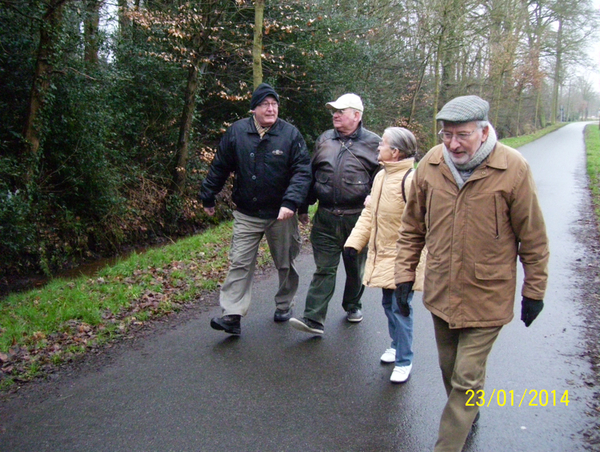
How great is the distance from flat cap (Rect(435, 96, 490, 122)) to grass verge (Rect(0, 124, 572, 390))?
371cm

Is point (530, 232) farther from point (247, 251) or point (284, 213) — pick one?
point (247, 251)

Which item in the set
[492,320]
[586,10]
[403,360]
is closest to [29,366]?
[403,360]

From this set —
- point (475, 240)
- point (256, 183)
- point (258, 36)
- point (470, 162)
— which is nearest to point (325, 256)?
point (256, 183)

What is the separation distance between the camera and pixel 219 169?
5332 mm

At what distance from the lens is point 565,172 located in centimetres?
1845

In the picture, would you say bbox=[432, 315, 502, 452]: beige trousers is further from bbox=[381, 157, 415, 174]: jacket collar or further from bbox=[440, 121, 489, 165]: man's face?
bbox=[381, 157, 415, 174]: jacket collar

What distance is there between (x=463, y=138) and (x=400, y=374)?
6.82 ft

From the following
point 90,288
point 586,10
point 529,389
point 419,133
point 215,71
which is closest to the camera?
point 529,389

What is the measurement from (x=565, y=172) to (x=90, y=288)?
16215 millimetres

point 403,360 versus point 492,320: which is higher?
point 492,320

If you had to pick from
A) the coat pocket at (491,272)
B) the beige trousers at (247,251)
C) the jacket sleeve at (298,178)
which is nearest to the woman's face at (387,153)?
the jacket sleeve at (298,178)

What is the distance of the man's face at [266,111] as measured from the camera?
5.04 m

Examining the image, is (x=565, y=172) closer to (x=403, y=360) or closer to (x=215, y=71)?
(x=215, y=71)

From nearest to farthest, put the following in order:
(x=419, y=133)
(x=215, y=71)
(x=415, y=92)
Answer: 1. (x=215, y=71)
2. (x=415, y=92)
3. (x=419, y=133)
